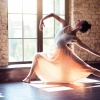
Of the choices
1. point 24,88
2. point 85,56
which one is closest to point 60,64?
point 24,88

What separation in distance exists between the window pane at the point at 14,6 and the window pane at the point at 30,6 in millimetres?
114

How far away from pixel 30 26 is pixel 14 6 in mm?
562

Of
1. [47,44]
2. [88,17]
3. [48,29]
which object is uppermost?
[88,17]

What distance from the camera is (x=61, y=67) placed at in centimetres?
523

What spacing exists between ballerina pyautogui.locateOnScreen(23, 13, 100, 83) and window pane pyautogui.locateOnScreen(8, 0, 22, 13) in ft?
3.65

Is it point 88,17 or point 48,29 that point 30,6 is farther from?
point 88,17

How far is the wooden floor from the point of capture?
4.08 metres

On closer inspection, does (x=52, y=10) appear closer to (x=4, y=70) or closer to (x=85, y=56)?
(x=85, y=56)

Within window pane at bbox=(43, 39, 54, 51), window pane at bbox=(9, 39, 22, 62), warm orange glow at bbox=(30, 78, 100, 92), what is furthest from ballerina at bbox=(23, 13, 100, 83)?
window pane at bbox=(43, 39, 54, 51)

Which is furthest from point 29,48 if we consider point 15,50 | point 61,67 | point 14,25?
point 61,67

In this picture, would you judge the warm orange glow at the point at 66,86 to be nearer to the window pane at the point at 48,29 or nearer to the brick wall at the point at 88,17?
the brick wall at the point at 88,17

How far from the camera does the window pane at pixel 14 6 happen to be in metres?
5.99

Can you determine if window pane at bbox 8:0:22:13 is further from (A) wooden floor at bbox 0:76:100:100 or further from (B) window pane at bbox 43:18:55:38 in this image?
(A) wooden floor at bbox 0:76:100:100

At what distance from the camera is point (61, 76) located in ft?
17.3
